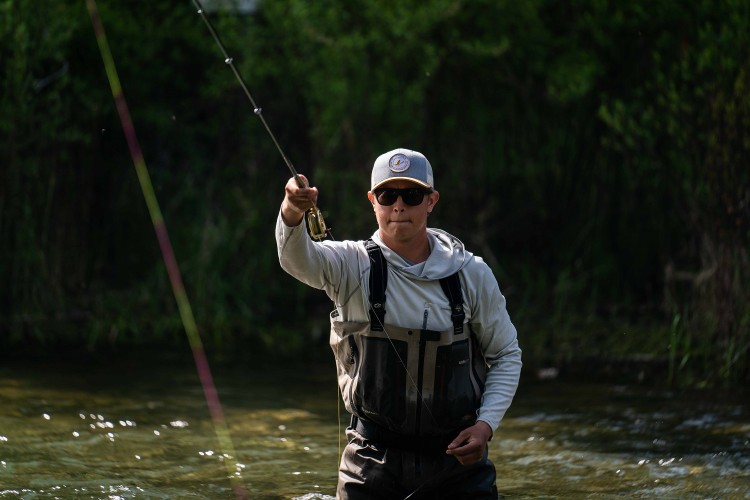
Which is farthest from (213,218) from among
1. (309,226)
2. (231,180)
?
(309,226)

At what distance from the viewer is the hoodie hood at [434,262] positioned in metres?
3.90

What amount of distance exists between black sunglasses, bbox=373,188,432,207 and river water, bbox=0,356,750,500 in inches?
68.4

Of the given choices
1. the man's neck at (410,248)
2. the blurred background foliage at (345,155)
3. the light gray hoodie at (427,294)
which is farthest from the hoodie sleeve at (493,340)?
the blurred background foliage at (345,155)

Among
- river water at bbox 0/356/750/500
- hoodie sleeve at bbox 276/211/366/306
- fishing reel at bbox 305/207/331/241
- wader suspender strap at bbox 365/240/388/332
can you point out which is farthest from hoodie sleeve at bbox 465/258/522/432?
river water at bbox 0/356/750/500

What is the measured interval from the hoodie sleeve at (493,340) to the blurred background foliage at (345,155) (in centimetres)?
480

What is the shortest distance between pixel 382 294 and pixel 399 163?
42 cm

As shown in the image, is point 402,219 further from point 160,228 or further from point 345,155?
point 345,155

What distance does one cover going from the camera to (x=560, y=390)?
812 centimetres

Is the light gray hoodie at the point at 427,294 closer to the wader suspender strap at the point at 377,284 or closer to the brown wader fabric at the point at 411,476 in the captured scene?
the wader suspender strap at the point at 377,284

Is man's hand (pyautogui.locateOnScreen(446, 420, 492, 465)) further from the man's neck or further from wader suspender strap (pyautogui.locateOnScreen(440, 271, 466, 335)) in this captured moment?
the man's neck

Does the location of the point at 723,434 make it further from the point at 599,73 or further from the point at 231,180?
the point at 231,180

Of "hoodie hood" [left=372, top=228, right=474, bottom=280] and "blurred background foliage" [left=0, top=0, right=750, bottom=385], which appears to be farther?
"blurred background foliage" [left=0, top=0, right=750, bottom=385]

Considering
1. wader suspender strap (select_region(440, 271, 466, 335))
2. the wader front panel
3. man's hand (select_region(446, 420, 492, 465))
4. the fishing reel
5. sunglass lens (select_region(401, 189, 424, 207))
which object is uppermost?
sunglass lens (select_region(401, 189, 424, 207))

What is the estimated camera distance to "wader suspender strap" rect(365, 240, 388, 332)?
3842 millimetres
